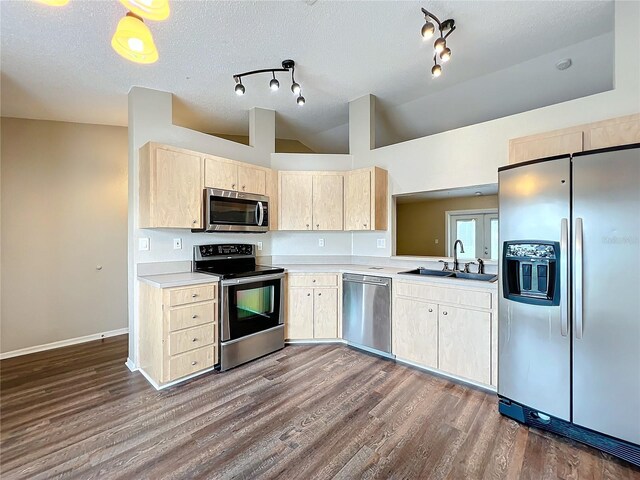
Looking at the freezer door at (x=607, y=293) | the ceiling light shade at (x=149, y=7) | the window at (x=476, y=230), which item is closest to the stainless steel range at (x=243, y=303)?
the ceiling light shade at (x=149, y=7)

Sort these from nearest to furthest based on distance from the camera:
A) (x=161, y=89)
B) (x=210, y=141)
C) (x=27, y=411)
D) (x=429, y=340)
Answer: (x=27, y=411), (x=429, y=340), (x=161, y=89), (x=210, y=141)

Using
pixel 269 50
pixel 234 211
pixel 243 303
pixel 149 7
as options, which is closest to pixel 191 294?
pixel 243 303

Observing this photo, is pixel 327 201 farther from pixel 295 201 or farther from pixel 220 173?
pixel 220 173

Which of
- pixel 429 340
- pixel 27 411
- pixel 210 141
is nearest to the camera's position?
pixel 27 411

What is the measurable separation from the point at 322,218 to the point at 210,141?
5.37ft

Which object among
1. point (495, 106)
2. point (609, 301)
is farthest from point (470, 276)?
point (495, 106)

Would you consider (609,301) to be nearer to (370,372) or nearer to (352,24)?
(370,372)

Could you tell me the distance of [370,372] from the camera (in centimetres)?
274

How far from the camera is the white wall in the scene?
2.04m

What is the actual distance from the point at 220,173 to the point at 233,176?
0.51 ft

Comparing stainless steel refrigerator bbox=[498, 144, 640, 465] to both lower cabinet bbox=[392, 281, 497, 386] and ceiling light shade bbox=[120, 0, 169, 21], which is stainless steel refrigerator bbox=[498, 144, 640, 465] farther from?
ceiling light shade bbox=[120, 0, 169, 21]

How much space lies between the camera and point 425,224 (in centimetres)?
681

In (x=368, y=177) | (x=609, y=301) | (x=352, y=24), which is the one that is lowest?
(x=609, y=301)

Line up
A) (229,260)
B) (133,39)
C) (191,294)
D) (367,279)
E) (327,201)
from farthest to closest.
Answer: (327,201) < (229,260) < (367,279) < (191,294) < (133,39)
